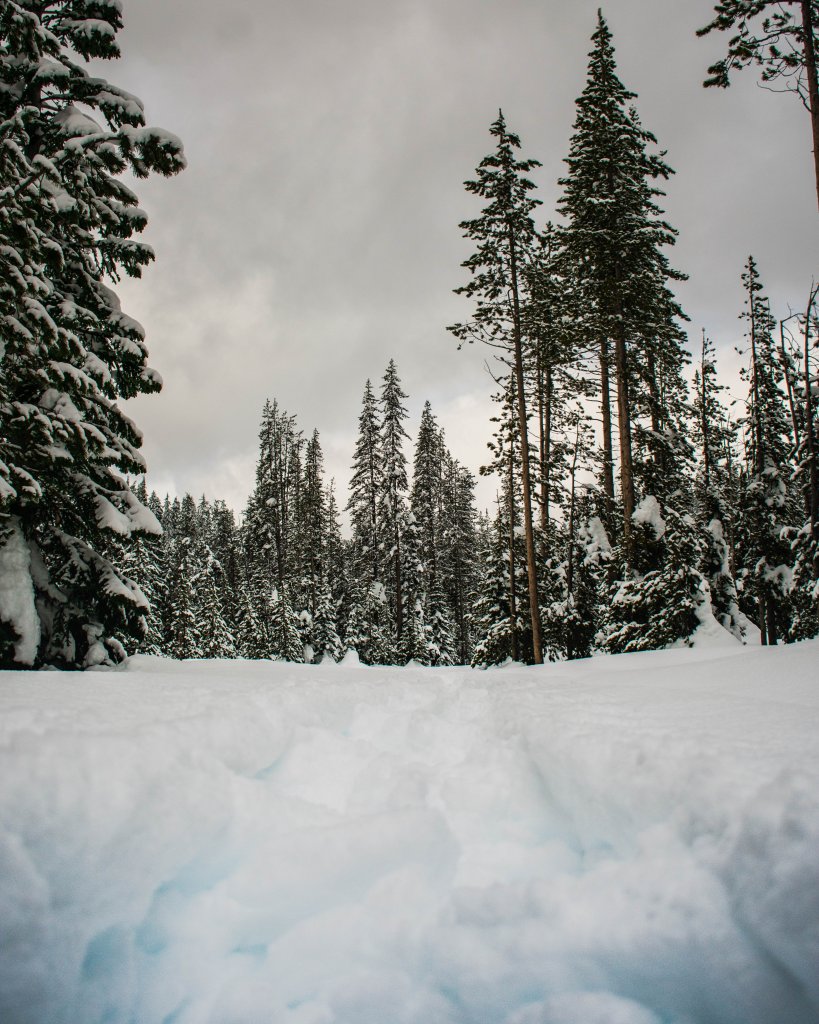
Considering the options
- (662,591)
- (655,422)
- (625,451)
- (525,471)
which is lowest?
(662,591)

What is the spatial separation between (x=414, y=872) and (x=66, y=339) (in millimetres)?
8089

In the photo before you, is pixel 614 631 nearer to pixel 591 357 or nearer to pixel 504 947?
pixel 591 357

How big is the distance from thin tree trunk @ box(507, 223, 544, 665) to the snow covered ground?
398 inches

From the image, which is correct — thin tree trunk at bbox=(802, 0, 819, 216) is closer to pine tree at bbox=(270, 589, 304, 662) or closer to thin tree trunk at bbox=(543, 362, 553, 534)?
thin tree trunk at bbox=(543, 362, 553, 534)

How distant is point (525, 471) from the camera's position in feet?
45.6

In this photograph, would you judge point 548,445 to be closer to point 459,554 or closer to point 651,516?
point 651,516

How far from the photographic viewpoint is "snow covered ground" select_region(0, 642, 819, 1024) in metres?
1.62

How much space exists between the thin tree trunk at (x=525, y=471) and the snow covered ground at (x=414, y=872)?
10.1 metres

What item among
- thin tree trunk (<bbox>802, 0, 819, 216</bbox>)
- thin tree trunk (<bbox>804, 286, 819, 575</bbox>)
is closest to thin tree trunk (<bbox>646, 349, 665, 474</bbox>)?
thin tree trunk (<bbox>804, 286, 819, 575</bbox>)

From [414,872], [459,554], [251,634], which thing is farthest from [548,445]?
[251,634]

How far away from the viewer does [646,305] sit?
43.7ft

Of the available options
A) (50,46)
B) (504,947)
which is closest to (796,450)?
A: (504,947)

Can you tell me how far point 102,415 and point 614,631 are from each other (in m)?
12.7

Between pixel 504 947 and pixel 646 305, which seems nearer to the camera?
pixel 504 947
